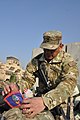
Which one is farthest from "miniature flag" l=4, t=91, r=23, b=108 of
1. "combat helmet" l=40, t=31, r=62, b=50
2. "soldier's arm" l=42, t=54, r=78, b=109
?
"combat helmet" l=40, t=31, r=62, b=50

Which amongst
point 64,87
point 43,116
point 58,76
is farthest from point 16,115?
point 58,76

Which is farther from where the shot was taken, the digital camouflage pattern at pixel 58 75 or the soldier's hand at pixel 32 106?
the digital camouflage pattern at pixel 58 75

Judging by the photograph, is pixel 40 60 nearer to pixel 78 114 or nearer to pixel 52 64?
pixel 52 64

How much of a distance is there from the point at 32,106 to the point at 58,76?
0.96 m

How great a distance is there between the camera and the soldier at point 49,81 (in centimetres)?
269

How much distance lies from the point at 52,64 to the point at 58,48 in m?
0.24

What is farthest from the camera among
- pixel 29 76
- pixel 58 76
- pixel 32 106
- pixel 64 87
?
pixel 29 76

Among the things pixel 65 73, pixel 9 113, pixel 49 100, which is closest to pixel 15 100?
pixel 9 113

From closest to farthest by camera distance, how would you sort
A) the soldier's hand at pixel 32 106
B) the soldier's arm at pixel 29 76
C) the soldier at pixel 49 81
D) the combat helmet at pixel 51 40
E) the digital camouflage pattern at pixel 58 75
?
1. the soldier's hand at pixel 32 106
2. the soldier at pixel 49 81
3. the digital camouflage pattern at pixel 58 75
4. the combat helmet at pixel 51 40
5. the soldier's arm at pixel 29 76

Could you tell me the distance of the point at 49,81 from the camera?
11.6ft

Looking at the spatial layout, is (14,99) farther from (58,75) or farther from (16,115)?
(58,75)

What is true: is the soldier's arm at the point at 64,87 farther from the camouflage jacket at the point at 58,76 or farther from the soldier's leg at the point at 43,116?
the soldier's leg at the point at 43,116

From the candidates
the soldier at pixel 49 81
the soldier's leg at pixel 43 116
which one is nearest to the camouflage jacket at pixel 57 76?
the soldier at pixel 49 81

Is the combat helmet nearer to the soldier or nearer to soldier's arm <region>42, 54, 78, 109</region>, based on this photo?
the soldier
